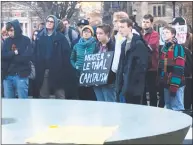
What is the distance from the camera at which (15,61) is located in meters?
4.15

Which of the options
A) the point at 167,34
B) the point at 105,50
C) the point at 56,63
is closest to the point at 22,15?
the point at 56,63

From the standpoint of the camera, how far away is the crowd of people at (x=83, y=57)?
411cm

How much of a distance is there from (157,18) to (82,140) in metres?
2.39

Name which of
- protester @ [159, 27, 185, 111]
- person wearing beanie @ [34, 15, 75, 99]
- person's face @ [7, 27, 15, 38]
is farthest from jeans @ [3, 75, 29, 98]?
protester @ [159, 27, 185, 111]

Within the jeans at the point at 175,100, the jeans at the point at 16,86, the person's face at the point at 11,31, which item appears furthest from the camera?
the jeans at the point at 175,100

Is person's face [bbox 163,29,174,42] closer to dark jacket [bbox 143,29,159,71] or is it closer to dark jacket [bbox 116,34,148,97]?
dark jacket [bbox 143,29,159,71]

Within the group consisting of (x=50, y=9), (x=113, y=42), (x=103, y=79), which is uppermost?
(x=50, y=9)

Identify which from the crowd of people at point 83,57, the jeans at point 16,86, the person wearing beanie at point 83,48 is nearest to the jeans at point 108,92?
the crowd of people at point 83,57

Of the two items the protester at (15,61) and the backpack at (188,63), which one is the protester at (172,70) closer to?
the backpack at (188,63)

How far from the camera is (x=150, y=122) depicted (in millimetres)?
2361

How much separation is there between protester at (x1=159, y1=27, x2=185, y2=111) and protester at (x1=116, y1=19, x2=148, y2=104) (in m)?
0.19

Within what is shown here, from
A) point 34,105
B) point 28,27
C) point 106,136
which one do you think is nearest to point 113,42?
point 28,27

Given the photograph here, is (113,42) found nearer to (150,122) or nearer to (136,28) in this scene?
(136,28)

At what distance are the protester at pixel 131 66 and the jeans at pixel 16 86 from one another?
32.5 inches
